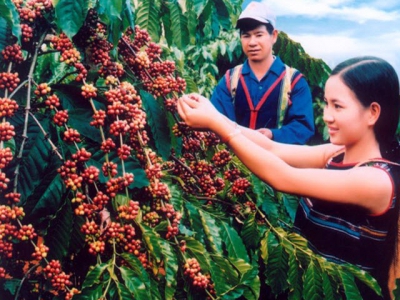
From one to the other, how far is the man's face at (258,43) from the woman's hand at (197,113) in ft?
4.89

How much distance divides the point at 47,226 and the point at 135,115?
0.29 metres

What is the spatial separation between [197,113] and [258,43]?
1.58 metres

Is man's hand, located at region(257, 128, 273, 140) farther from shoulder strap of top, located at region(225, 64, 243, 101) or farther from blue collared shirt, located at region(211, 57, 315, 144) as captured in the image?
shoulder strap of top, located at region(225, 64, 243, 101)

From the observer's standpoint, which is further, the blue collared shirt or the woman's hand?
the blue collared shirt

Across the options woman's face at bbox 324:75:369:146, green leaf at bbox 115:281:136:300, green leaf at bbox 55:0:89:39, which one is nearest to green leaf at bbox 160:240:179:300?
green leaf at bbox 115:281:136:300

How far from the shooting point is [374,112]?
4.17 ft

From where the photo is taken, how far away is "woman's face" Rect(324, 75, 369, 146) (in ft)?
4.13

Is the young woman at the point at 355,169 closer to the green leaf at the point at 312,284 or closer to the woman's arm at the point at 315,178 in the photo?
the woman's arm at the point at 315,178

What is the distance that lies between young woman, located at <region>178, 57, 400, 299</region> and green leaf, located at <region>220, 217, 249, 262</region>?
16 cm

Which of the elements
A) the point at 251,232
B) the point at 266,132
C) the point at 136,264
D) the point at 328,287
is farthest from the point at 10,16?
the point at 266,132

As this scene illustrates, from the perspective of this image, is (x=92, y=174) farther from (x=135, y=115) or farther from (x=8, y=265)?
(x=8, y=265)

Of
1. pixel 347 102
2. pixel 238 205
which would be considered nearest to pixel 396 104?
pixel 347 102

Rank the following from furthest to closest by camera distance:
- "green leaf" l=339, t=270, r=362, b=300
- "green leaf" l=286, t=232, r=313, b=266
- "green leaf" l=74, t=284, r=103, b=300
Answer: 1. "green leaf" l=286, t=232, r=313, b=266
2. "green leaf" l=339, t=270, r=362, b=300
3. "green leaf" l=74, t=284, r=103, b=300

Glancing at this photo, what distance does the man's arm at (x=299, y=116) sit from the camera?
2.52 meters
